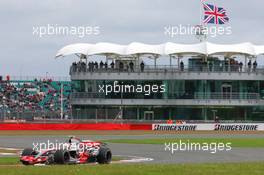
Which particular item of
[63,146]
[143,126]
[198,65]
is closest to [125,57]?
[198,65]

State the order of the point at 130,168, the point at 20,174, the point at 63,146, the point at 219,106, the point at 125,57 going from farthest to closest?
the point at 125,57 → the point at 219,106 → the point at 63,146 → the point at 130,168 → the point at 20,174

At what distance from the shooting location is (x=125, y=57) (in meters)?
91.8

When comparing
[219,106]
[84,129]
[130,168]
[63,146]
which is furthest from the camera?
[219,106]

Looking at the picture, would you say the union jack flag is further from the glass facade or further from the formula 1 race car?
the formula 1 race car

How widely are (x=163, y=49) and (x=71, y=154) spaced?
199 ft

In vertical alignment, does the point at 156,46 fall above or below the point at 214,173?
above

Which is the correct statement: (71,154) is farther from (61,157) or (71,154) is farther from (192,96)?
(192,96)

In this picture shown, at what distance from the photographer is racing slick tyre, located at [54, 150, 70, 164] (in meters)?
26.1

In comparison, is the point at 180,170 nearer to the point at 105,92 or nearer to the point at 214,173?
the point at 214,173

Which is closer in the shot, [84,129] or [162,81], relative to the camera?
[84,129]

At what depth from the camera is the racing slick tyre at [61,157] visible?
1026 inches

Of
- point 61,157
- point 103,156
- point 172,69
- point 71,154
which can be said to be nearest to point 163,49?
point 172,69

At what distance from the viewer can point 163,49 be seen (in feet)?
285

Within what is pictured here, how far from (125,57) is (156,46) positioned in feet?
18.0
